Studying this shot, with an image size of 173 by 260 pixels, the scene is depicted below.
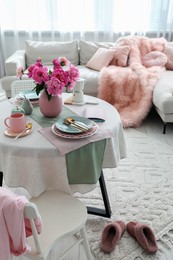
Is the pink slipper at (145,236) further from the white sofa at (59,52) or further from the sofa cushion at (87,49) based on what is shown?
the sofa cushion at (87,49)

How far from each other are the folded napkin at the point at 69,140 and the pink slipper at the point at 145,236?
606 millimetres

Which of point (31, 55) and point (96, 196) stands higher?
point (31, 55)

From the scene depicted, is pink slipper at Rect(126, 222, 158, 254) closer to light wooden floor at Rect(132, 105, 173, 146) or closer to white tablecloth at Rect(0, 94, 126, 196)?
white tablecloth at Rect(0, 94, 126, 196)

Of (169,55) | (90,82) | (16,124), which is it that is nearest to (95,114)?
(16,124)

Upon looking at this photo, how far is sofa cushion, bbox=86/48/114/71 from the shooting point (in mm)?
3574

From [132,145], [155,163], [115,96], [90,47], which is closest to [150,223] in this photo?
[155,163]

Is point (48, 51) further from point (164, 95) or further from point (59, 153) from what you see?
point (59, 153)

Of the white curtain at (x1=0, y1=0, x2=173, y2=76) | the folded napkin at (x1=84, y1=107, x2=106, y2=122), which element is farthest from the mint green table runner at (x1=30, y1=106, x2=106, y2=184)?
the white curtain at (x1=0, y1=0, x2=173, y2=76)

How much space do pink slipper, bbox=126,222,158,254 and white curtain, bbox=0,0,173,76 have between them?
11.2ft

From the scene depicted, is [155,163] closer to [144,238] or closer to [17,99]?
[144,238]

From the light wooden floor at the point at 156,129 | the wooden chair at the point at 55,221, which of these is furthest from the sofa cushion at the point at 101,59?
the wooden chair at the point at 55,221

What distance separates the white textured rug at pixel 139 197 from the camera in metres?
1.63

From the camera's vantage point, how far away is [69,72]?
1.55 meters

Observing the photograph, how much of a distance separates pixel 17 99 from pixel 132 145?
51.4 inches
